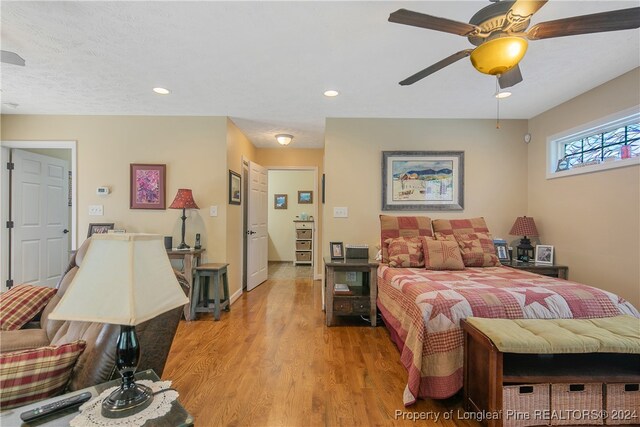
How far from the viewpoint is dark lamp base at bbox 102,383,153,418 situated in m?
0.86

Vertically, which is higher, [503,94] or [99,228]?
[503,94]

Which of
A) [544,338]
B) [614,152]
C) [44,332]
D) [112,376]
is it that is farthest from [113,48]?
[614,152]

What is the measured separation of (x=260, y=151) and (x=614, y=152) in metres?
4.70

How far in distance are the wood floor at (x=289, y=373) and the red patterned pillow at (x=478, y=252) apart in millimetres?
1191

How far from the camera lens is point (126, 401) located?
899 mm

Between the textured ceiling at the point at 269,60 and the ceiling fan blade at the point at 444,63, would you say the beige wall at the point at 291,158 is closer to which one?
the textured ceiling at the point at 269,60

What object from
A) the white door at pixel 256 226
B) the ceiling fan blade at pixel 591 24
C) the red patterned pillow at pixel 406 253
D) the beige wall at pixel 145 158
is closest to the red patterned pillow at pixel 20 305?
the beige wall at pixel 145 158

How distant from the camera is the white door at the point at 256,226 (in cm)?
445

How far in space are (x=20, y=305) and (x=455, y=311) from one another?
109 inches

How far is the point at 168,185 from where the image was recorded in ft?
11.9

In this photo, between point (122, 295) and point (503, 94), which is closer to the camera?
point (122, 295)

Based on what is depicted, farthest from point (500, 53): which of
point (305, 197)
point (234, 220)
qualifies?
point (305, 197)

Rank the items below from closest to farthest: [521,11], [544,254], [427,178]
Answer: [521,11], [544,254], [427,178]

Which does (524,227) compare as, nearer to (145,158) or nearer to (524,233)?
(524,233)
